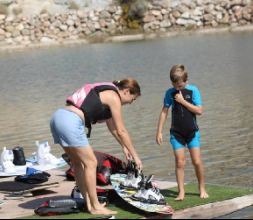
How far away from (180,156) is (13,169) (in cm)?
293

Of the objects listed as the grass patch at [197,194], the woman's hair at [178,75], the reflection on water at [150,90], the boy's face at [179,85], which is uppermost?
the woman's hair at [178,75]

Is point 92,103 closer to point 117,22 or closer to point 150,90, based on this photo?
point 150,90

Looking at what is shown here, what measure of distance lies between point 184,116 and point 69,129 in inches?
63.7

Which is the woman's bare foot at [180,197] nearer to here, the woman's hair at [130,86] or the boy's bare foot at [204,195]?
the boy's bare foot at [204,195]

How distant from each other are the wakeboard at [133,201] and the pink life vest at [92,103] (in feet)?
3.08

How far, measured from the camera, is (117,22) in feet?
168

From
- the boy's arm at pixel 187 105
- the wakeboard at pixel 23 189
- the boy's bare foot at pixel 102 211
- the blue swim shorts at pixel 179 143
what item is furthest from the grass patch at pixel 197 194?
the wakeboard at pixel 23 189

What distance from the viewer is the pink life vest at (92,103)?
26.8 ft

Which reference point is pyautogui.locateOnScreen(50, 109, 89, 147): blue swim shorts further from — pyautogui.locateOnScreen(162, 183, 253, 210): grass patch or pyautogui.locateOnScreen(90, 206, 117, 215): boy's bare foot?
pyautogui.locateOnScreen(162, 183, 253, 210): grass patch

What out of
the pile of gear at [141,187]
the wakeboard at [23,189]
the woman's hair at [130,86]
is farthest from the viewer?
the wakeboard at [23,189]

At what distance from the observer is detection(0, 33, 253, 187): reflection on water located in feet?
43.7

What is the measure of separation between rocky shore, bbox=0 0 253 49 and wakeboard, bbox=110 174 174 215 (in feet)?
133

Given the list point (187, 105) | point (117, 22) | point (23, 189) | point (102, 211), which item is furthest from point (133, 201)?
point (117, 22)

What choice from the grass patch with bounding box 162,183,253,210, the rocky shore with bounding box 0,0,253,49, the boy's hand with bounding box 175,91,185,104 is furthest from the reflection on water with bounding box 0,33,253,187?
the rocky shore with bounding box 0,0,253,49
